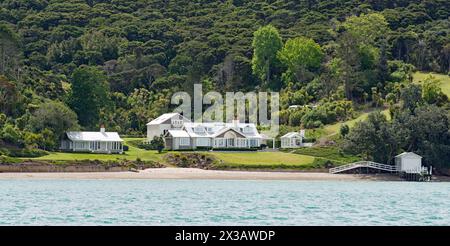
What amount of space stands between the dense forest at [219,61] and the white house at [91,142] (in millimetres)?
1670

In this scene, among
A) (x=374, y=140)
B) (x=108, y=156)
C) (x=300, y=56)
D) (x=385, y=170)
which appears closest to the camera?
(x=108, y=156)

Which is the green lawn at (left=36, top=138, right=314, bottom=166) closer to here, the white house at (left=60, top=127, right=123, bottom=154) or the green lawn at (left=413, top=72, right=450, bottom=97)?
the white house at (left=60, top=127, right=123, bottom=154)

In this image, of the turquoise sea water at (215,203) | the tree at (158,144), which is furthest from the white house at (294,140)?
the turquoise sea water at (215,203)

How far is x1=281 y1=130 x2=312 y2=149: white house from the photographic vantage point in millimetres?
99750

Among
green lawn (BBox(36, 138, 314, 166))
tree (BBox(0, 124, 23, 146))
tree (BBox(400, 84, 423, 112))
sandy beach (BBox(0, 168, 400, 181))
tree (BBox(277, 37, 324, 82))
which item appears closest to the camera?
sandy beach (BBox(0, 168, 400, 181))

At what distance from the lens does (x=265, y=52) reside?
417ft

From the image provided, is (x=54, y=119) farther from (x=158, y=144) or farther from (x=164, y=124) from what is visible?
(x=164, y=124)

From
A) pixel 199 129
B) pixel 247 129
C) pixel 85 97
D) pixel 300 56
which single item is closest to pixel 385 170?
pixel 247 129

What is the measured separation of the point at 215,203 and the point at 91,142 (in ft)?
152

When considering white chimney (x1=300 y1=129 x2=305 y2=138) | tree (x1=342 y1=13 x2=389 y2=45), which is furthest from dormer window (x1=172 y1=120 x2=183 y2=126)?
tree (x1=342 y1=13 x2=389 y2=45)

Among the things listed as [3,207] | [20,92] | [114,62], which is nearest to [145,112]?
[20,92]

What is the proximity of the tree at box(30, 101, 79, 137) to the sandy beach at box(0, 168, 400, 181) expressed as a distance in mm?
11636

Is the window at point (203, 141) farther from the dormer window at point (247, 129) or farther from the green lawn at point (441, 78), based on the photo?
the green lawn at point (441, 78)

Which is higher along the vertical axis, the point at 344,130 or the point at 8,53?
the point at 8,53
